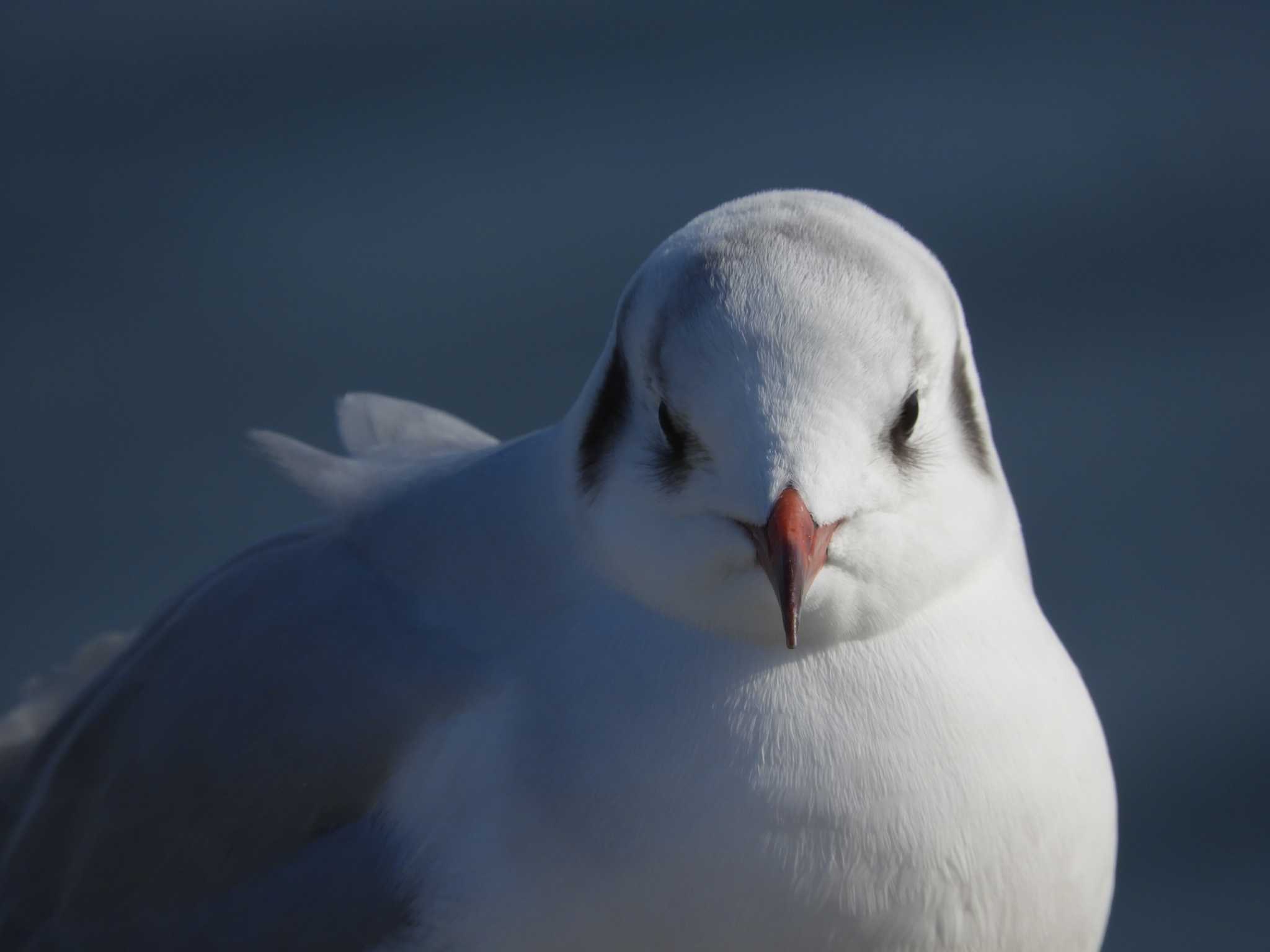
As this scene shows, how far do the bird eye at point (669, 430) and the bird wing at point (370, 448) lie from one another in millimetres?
492

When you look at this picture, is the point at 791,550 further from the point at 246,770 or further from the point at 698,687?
the point at 246,770

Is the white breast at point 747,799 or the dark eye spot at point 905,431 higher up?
the dark eye spot at point 905,431

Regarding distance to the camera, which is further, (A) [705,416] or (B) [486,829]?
(B) [486,829]

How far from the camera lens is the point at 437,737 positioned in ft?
5.77

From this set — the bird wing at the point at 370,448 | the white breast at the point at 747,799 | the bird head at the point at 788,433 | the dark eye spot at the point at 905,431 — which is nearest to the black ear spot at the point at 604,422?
the bird head at the point at 788,433

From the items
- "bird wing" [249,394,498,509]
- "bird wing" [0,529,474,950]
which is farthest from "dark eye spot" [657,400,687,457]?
"bird wing" [249,394,498,509]

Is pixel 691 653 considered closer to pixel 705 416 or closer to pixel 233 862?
pixel 705 416

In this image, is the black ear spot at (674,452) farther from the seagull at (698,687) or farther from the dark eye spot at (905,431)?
the dark eye spot at (905,431)

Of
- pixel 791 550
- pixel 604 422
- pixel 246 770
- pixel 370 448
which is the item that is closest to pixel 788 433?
pixel 791 550

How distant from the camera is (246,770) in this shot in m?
1.87

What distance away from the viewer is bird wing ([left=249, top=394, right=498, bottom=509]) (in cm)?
205

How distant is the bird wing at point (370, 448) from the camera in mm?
2055

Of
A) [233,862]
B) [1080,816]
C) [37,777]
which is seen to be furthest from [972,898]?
[37,777]

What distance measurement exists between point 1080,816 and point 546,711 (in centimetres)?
47
